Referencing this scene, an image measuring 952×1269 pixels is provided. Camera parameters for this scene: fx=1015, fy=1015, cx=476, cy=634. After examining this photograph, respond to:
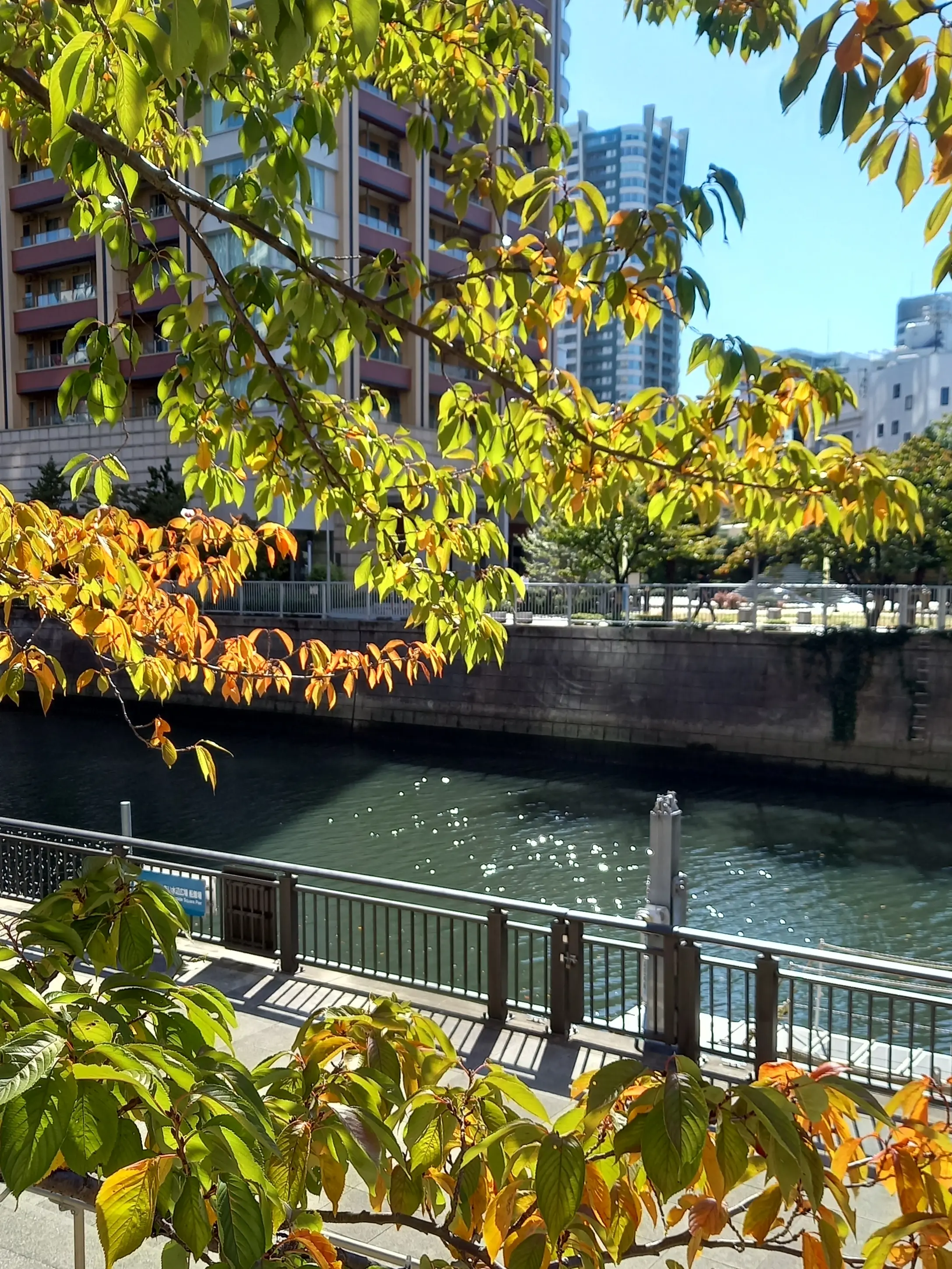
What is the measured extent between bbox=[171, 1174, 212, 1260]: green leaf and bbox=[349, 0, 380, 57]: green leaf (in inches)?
76.8

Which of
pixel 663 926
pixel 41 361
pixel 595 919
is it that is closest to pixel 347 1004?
pixel 595 919

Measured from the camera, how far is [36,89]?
3691 mm

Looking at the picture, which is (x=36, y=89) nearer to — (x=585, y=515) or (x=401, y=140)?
(x=585, y=515)

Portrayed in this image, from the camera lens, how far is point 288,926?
8977 mm

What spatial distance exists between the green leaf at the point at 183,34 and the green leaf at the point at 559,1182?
1919mm

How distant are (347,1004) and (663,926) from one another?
2.38 m

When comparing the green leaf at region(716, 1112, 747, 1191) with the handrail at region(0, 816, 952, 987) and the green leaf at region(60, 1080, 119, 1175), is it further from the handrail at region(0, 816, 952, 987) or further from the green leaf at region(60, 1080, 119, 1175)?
the handrail at region(0, 816, 952, 987)

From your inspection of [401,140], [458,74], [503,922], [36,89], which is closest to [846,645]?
[503,922]

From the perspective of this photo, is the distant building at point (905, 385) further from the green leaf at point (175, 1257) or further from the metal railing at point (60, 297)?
the green leaf at point (175, 1257)

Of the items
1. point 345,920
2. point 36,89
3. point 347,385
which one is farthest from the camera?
point 347,385

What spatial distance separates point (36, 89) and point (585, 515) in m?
2.64

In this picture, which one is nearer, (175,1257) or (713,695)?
(175,1257)

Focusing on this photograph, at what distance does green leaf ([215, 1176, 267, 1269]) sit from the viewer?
143 cm

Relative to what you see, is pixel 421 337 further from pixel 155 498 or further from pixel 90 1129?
pixel 155 498
